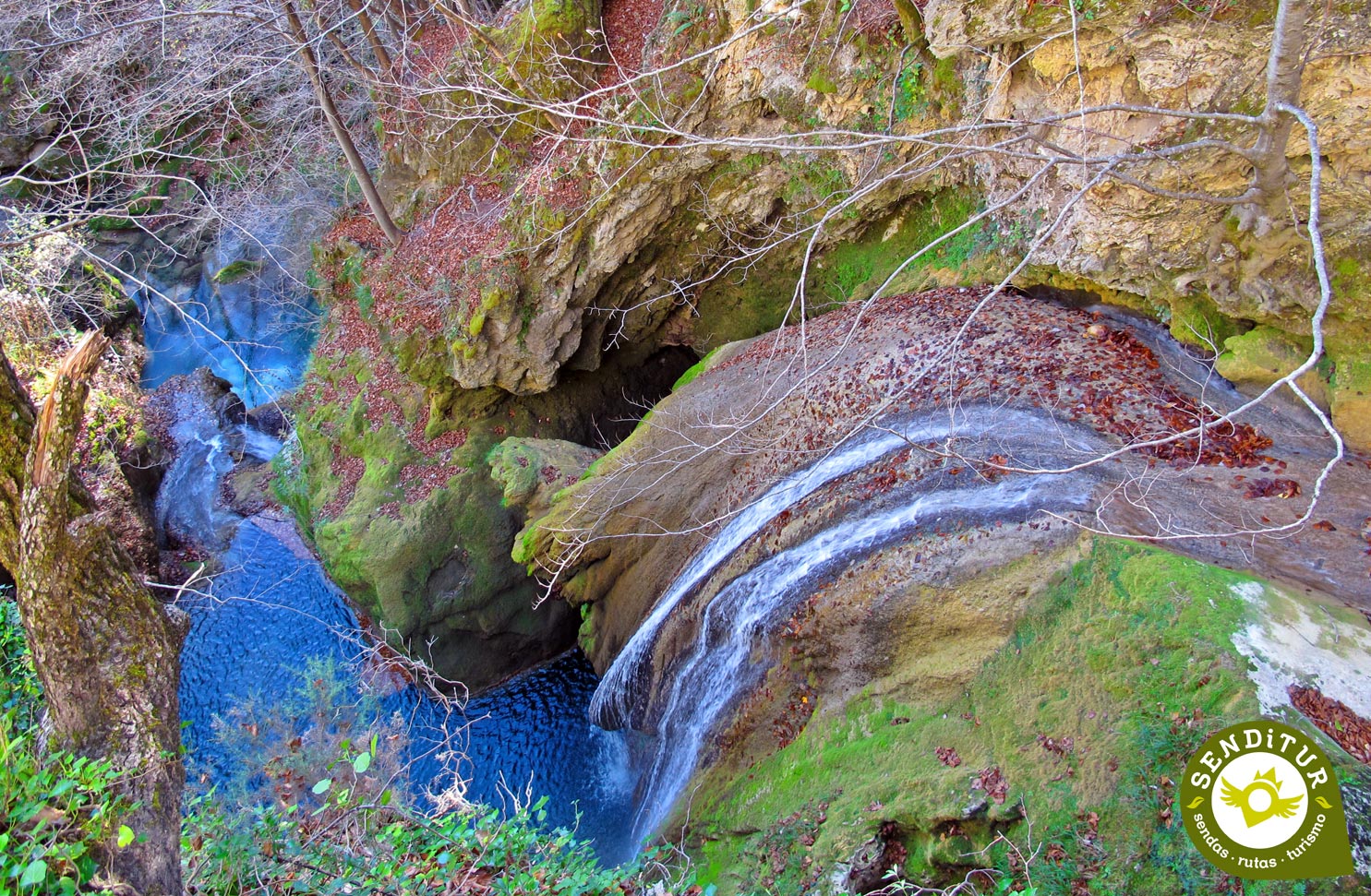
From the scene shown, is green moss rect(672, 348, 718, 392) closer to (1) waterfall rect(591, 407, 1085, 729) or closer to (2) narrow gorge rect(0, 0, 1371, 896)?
(2) narrow gorge rect(0, 0, 1371, 896)

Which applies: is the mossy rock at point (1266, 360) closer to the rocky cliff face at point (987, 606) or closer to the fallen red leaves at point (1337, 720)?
the rocky cliff face at point (987, 606)

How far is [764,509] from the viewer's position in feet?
28.3

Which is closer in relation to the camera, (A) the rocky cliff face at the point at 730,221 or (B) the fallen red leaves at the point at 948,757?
(B) the fallen red leaves at the point at 948,757

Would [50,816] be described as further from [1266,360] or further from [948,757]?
[1266,360]

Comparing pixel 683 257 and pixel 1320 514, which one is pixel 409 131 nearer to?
pixel 683 257

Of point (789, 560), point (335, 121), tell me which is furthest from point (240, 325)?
point (789, 560)

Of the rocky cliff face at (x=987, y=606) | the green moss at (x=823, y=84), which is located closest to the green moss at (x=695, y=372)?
the rocky cliff face at (x=987, y=606)

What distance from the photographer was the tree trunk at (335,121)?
36.1ft

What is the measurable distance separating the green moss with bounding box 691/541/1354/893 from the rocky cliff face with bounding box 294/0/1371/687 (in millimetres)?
2773

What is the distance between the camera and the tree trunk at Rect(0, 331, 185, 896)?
3.89 m

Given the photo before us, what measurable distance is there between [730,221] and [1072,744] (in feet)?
29.0

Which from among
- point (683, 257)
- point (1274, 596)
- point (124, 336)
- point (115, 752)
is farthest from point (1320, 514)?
point (124, 336)

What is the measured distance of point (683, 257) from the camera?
12492 millimetres

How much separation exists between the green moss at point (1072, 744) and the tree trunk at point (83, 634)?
4676 mm
